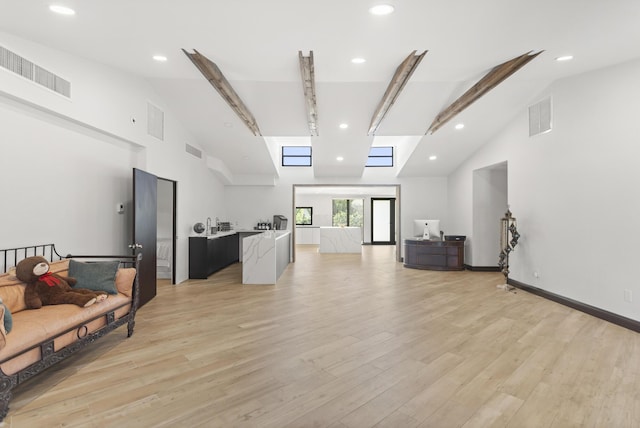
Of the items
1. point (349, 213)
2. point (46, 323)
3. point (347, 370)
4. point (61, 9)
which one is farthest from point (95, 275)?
point (349, 213)

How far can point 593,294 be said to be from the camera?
4344 mm

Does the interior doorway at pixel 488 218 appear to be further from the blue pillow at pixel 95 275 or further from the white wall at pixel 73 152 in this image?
the blue pillow at pixel 95 275

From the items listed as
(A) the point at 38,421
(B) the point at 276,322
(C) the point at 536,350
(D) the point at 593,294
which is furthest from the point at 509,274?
(A) the point at 38,421

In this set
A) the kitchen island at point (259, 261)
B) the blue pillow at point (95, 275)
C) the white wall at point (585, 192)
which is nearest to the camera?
the blue pillow at point (95, 275)

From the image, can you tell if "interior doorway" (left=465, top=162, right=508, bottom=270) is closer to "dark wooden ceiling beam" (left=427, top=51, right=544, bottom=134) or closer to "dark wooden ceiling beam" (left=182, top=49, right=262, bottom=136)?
"dark wooden ceiling beam" (left=427, top=51, right=544, bottom=134)

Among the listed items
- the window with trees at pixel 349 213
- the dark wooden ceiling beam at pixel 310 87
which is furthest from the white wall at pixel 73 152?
the window with trees at pixel 349 213

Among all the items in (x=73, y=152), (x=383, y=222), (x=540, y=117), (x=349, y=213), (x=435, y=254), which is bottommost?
(x=435, y=254)

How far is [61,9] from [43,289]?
7.84 feet

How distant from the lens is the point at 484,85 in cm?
453

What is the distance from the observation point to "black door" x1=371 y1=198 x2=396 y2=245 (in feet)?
47.4

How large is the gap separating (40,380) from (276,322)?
7.24 feet

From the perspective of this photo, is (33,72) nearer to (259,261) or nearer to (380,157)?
(259,261)

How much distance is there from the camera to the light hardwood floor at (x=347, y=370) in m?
2.13

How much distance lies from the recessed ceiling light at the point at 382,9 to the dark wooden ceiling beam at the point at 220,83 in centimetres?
198
